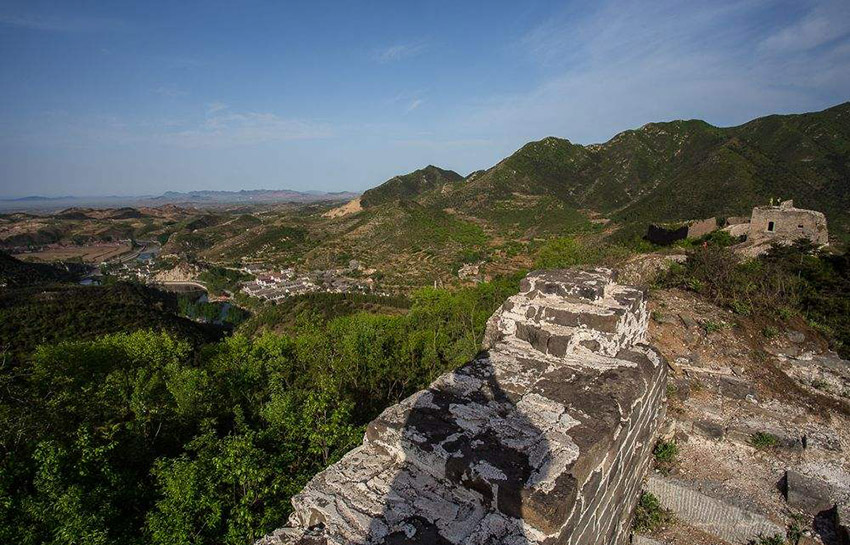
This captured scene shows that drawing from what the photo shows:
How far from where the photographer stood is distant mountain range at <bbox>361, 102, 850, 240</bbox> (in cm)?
4347

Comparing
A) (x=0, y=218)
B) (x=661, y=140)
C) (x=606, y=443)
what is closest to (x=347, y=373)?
(x=606, y=443)

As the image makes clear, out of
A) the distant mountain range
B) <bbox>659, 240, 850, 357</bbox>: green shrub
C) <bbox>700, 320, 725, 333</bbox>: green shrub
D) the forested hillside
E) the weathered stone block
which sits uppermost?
the distant mountain range

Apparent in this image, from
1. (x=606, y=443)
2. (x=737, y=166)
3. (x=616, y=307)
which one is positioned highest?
(x=737, y=166)

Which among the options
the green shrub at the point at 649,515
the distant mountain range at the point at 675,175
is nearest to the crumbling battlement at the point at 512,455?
the green shrub at the point at 649,515

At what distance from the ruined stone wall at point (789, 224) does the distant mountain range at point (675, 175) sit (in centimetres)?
1239

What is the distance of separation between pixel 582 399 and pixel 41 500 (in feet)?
18.5

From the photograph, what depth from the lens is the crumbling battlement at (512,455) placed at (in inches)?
85.0

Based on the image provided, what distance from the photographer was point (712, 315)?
749 cm

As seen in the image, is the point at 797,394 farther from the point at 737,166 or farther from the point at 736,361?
the point at 737,166

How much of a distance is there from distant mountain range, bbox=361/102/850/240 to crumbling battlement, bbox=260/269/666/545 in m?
31.7

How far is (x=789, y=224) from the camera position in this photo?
16.5m

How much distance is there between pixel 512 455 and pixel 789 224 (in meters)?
20.8

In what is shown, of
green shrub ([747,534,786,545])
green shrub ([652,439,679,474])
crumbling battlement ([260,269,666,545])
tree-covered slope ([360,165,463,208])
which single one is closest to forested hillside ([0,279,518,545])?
crumbling battlement ([260,269,666,545])

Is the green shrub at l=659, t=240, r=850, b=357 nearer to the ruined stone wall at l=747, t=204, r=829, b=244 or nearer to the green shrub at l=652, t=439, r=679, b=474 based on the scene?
the green shrub at l=652, t=439, r=679, b=474
